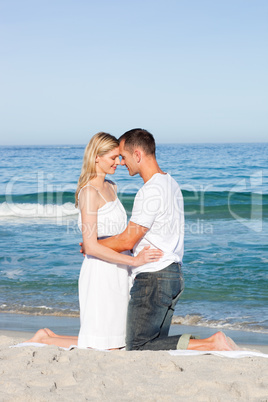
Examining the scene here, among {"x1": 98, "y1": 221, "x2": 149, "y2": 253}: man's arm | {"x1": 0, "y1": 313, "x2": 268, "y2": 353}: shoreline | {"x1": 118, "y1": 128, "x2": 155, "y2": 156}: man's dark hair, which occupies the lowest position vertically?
{"x1": 0, "y1": 313, "x2": 268, "y2": 353}: shoreline

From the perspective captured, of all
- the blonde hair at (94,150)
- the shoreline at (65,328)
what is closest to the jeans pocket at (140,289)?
the blonde hair at (94,150)

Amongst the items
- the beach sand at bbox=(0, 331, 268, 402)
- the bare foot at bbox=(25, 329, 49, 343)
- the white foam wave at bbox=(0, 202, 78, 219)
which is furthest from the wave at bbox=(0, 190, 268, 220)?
the beach sand at bbox=(0, 331, 268, 402)

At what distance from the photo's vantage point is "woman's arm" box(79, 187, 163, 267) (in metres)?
3.59

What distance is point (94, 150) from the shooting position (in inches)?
152

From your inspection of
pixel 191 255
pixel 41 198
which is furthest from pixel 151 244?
pixel 41 198

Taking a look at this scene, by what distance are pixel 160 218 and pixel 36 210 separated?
1470cm

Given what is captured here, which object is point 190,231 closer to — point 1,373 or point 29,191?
point 1,373

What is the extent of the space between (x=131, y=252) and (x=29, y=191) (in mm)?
18881

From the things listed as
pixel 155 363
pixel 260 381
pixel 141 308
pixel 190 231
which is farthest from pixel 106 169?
pixel 190 231

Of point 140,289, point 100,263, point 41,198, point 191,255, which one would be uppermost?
point 100,263

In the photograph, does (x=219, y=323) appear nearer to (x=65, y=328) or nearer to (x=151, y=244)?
(x=65, y=328)

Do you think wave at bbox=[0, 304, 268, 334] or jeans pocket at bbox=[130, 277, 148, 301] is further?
wave at bbox=[0, 304, 268, 334]

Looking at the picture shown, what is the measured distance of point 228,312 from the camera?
21.4ft

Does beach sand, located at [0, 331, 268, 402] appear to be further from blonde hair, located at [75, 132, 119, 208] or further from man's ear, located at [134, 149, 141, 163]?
man's ear, located at [134, 149, 141, 163]
